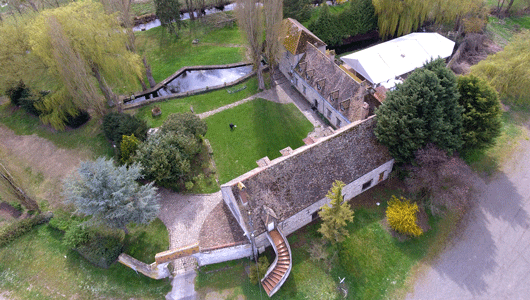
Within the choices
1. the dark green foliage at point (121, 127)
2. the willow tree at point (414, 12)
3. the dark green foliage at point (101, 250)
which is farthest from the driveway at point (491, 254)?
the dark green foliage at point (121, 127)

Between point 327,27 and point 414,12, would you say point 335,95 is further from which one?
point 414,12

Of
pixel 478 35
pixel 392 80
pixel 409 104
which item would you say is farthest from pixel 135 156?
pixel 478 35

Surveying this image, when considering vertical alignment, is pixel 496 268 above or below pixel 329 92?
below

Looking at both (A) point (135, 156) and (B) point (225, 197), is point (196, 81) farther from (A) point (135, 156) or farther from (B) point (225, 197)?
(B) point (225, 197)

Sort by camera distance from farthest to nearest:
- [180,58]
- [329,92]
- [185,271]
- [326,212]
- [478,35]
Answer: [180,58] < [478,35] < [329,92] < [185,271] < [326,212]

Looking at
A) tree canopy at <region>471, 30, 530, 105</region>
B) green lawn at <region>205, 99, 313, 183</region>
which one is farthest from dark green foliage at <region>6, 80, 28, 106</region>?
tree canopy at <region>471, 30, 530, 105</region>

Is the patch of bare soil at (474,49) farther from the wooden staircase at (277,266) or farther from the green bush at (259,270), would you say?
the green bush at (259,270)
